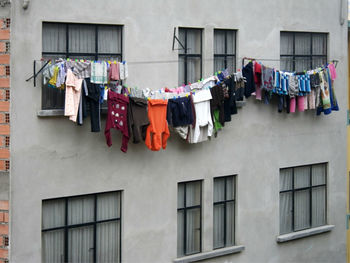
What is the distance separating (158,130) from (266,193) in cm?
468

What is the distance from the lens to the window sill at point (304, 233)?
1885 cm

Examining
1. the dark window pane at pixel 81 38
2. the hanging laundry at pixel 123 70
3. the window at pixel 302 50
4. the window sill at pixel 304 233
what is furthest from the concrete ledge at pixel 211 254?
the dark window pane at pixel 81 38

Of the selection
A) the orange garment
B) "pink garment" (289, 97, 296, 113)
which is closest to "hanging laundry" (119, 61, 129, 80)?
the orange garment

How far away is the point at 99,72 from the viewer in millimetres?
14539

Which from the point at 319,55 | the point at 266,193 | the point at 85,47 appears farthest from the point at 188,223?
the point at 319,55

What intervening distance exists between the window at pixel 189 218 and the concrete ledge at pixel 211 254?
0.27 m

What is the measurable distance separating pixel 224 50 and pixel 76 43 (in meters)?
4.36

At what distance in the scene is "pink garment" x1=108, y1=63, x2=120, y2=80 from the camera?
579 inches

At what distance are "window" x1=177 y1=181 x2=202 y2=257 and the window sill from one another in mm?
2785

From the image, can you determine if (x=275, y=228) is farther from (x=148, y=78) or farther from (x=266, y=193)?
(x=148, y=78)

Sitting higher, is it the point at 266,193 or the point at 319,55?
the point at 319,55

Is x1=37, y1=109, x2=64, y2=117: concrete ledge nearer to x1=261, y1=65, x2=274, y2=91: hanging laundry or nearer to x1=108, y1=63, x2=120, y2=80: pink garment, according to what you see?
x1=108, y1=63, x2=120, y2=80: pink garment

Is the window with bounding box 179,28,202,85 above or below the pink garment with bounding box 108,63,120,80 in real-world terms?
above

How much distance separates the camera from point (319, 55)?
64.5 ft
